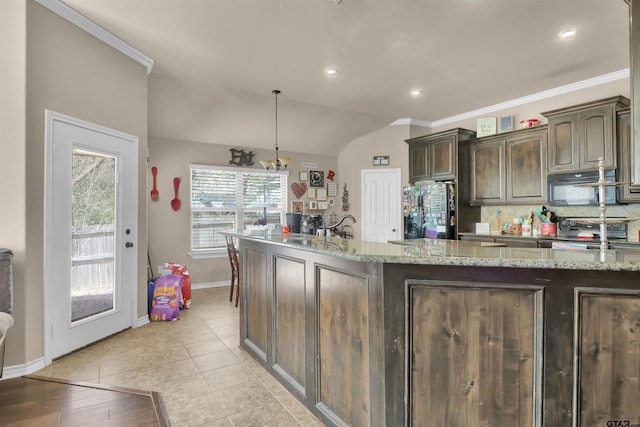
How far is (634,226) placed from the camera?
3.57 metres

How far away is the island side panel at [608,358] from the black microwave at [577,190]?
2.73m

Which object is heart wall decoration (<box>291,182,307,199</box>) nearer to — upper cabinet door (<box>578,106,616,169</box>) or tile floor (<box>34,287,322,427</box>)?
tile floor (<box>34,287,322,427</box>)

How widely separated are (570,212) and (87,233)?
531 cm

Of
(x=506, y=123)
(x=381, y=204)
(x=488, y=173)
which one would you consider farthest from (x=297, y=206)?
(x=506, y=123)

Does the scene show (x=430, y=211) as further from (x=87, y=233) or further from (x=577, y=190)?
(x=87, y=233)

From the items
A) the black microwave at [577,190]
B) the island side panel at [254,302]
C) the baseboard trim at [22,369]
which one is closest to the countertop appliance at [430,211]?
the black microwave at [577,190]

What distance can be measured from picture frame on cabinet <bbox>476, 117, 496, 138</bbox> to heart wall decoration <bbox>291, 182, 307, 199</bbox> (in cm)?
306

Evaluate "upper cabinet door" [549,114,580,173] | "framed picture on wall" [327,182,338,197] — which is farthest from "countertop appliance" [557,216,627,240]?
"framed picture on wall" [327,182,338,197]

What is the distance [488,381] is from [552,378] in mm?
239

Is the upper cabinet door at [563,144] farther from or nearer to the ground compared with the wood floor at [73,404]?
farther from the ground

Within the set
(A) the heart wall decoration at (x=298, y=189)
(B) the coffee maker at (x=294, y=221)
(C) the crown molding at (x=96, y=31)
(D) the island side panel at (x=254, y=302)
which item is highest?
(C) the crown molding at (x=96, y=31)

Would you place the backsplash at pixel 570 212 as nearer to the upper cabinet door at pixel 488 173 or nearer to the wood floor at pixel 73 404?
the upper cabinet door at pixel 488 173

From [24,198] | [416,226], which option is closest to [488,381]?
[24,198]

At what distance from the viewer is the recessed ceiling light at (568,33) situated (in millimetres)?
2834
